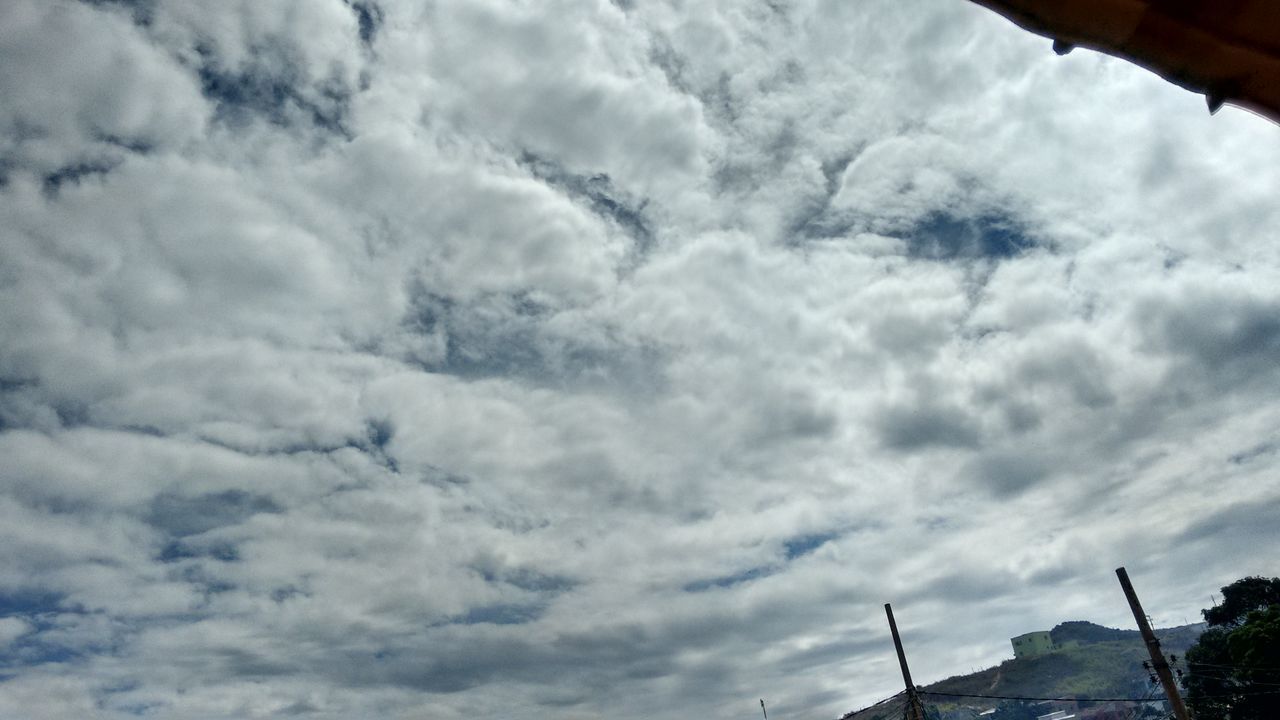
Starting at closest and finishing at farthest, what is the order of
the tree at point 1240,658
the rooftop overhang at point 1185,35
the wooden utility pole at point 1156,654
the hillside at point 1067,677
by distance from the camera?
the rooftop overhang at point 1185,35
the wooden utility pole at point 1156,654
the tree at point 1240,658
the hillside at point 1067,677

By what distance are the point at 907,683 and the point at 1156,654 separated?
368 inches

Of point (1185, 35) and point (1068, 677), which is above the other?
point (1185, 35)

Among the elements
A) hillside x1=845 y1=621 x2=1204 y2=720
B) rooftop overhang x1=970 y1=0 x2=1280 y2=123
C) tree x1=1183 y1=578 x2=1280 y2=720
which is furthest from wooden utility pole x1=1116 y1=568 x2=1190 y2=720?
hillside x1=845 y1=621 x2=1204 y2=720

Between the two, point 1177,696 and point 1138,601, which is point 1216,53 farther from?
point 1138,601

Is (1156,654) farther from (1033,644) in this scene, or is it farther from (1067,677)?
(1067,677)

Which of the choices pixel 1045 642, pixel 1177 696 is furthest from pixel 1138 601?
pixel 1045 642

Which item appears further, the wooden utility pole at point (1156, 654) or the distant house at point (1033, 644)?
the distant house at point (1033, 644)

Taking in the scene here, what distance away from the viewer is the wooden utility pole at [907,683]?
2561 cm

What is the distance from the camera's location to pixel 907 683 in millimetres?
27094

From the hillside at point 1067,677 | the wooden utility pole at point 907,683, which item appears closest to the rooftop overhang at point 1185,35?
the wooden utility pole at point 907,683

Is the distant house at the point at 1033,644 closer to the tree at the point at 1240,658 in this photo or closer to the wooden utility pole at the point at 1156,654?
the tree at the point at 1240,658

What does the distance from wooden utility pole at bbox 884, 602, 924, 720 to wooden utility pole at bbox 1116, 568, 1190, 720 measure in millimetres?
7888

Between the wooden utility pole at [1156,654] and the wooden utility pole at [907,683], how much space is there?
311 inches

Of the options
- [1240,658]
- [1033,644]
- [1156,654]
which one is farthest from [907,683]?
[1033,644]
